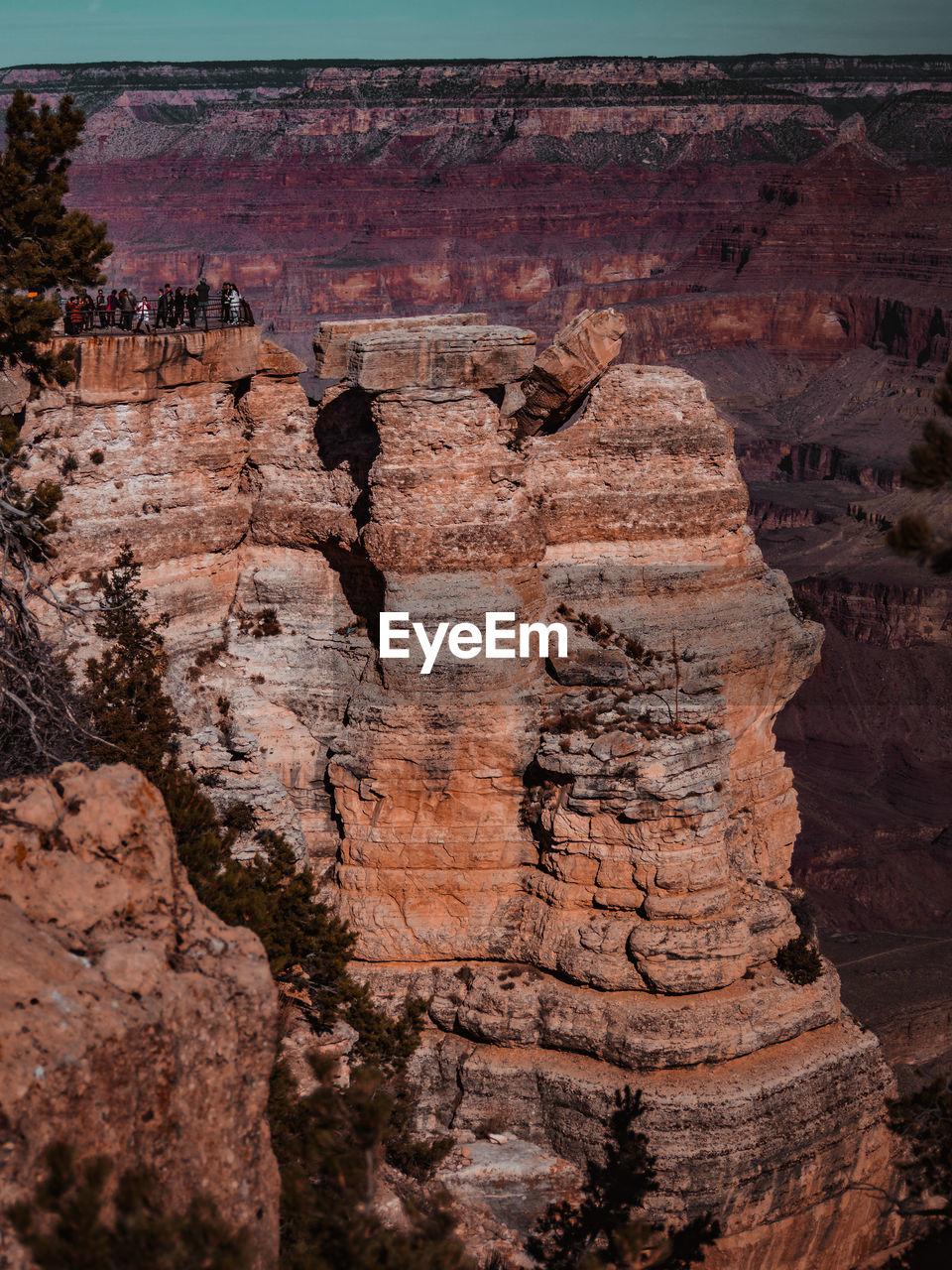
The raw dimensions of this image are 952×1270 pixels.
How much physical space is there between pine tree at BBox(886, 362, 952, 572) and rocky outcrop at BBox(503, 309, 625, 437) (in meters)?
11.2

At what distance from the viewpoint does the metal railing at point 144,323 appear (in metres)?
26.5

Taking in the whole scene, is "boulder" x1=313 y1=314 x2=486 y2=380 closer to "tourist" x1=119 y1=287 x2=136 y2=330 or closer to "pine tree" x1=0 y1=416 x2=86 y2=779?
"tourist" x1=119 y1=287 x2=136 y2=330

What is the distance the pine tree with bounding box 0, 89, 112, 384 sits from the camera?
22.2 m

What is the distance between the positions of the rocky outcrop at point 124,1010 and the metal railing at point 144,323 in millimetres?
13691

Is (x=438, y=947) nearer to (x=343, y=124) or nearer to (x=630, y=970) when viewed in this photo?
(x=630, y=970)

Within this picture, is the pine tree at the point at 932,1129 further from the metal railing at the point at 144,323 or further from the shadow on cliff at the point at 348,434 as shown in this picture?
the metal railing at the point at 144,323

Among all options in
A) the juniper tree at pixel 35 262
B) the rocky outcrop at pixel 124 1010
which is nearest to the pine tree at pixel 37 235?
the juniper tree at pixel 35 262

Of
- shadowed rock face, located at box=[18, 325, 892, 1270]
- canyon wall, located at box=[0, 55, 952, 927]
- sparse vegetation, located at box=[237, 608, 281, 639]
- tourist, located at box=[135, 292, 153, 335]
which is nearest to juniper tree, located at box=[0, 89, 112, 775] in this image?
shadowed rock face, located at box=[18, 325, 892, 1270]

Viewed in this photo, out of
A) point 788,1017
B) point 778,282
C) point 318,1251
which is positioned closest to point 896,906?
point 788,1017

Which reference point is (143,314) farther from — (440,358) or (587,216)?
(587,216)

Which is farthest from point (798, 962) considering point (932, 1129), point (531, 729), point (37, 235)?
point (37, 235)

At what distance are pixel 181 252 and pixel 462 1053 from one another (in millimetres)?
133800

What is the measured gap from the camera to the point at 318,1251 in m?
13.4

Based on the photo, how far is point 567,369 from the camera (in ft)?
88.4
